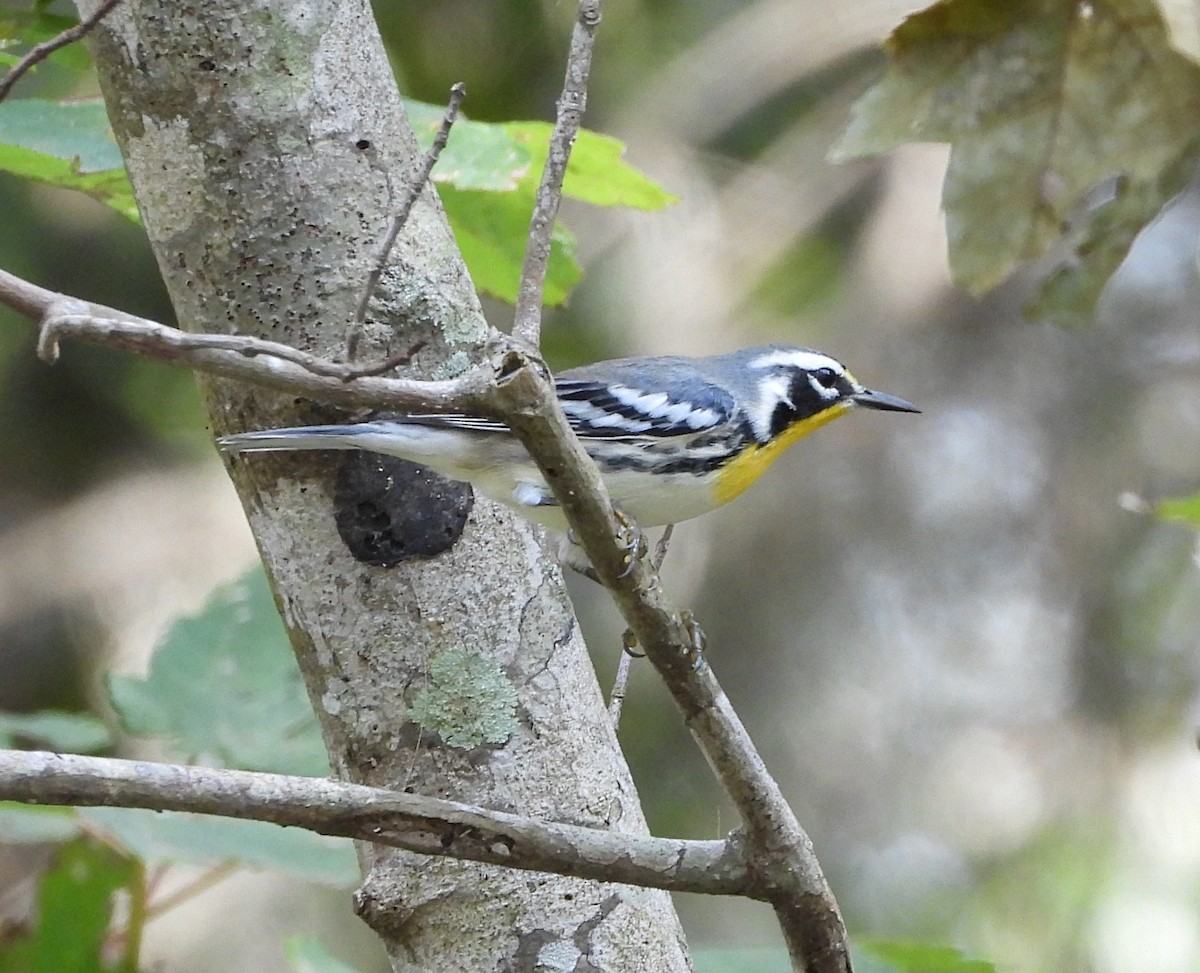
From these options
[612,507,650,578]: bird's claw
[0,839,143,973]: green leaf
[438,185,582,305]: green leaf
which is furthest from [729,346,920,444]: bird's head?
[0,839,143,973]: green leaf

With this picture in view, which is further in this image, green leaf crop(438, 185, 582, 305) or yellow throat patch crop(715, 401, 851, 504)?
yellow throat patch crop(715, 401, 851, 504)

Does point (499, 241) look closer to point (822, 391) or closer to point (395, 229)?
point (822, 391)

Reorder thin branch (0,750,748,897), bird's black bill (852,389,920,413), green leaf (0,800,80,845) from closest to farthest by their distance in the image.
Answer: thin branch (0,750,748,897), green leaf (0,800,80,845), bird's black bill (852,389,920,413)

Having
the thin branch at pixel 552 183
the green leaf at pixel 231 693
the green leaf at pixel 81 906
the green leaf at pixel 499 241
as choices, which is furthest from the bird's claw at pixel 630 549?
the green leaf at pixel 81 906

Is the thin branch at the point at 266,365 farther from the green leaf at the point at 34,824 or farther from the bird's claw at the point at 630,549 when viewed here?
the green leaf at the point at 34,824

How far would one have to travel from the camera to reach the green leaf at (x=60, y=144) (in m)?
1.81

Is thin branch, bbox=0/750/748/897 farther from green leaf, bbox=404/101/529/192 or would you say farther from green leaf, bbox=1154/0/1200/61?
green leaf, bbox=1154/0/1200/61

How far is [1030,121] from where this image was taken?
192 cm

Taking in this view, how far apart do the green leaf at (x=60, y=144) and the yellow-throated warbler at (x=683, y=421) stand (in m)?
→ 0.54

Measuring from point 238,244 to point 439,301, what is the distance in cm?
26

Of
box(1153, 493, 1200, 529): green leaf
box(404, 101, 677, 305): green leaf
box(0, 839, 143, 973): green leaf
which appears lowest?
box(0, 839, 143, 973): green leaf

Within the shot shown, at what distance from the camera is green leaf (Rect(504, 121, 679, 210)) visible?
2.15m

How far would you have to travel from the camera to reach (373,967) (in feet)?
14.1

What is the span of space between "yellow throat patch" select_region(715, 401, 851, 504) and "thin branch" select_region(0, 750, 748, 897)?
3.47ft
